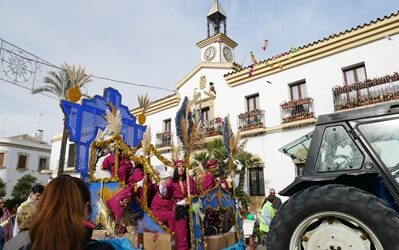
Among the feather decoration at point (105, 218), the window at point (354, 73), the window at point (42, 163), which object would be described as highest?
the window at point (354, 73)

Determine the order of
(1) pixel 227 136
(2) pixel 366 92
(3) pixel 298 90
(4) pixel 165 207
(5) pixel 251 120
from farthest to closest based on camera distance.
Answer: (5) pixel 251 120 → (3) pixel 298 90 → (2) pixel 366 92 → (1) pixel 227 136 → (4) pixel 165 207

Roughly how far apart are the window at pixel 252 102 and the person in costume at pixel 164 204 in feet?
37.6

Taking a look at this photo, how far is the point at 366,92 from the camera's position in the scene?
39.5 ft

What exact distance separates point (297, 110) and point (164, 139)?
9304 millimetres

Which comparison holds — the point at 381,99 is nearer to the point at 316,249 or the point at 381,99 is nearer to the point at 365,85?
the point at 365,85

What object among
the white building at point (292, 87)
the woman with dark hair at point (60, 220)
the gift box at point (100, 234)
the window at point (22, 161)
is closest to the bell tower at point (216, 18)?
the white building at point (292, 87)

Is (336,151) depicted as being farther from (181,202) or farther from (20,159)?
(20,159)

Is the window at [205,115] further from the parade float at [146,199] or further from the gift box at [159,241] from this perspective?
the gift box at [159,241]

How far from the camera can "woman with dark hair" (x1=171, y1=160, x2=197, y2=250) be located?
15.6 ft

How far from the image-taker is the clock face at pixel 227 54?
19.9m

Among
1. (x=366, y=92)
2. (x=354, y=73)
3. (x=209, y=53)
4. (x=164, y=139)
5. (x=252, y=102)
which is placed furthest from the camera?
(x=209, y=53)

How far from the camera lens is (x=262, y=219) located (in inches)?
319

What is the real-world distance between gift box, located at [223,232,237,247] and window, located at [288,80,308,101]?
10.2 metres

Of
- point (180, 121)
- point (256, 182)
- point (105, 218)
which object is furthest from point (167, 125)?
point (180, 121)
